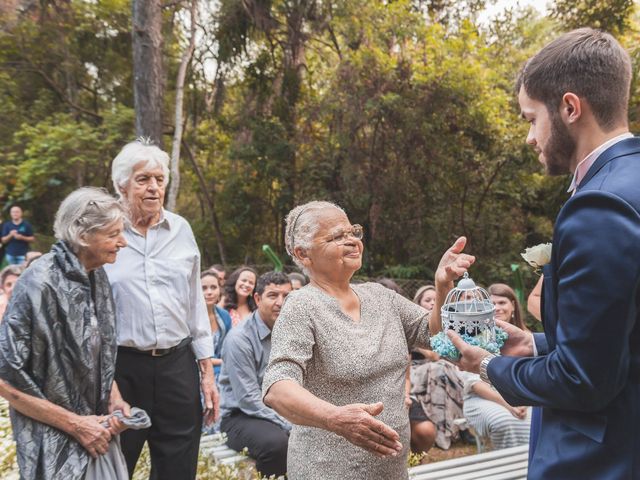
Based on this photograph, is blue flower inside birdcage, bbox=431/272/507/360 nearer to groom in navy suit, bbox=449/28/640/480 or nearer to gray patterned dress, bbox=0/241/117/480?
groom in navy suit, bbox=449/28/640/480

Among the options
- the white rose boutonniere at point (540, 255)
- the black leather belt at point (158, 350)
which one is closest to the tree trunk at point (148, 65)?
the black leather belt at point (158, 350)

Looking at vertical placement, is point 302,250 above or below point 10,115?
below

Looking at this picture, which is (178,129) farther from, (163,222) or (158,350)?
(158,350)

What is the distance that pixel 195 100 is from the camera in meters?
14.8

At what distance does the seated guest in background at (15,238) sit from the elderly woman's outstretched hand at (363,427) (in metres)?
10.3

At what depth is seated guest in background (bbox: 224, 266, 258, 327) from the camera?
6.19m

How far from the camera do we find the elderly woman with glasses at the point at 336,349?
1.96 m

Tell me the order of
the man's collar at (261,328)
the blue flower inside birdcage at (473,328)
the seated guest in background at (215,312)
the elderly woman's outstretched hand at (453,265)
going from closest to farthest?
the blue flower inside birdcage at (473,328) → the elderly woman's outstretched hand at (453,265) → the man's collar at (261,328) → the seated guest in background at (215,312)

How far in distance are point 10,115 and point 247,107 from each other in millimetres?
5228

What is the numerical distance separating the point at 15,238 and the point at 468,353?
10.6 m

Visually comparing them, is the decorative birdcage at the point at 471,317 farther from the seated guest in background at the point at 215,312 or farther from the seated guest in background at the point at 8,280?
the seated guest in background at the point at 8,280

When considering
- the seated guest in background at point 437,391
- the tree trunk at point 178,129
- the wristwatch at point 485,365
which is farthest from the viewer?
the tree trunk at point 178,129

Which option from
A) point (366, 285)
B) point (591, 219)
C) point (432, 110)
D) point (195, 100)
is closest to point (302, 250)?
point (366, 285)

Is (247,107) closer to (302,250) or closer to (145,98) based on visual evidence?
(145,98)
